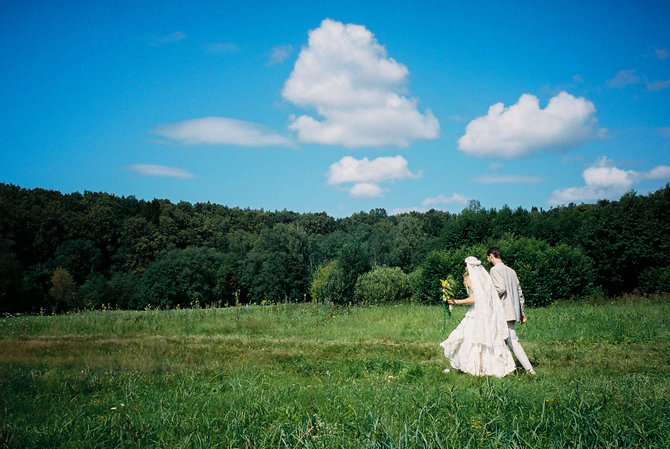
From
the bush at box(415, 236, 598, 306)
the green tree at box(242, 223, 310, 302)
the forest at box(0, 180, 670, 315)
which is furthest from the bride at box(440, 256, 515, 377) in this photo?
the green tree at box(242, 223, 310, 302)

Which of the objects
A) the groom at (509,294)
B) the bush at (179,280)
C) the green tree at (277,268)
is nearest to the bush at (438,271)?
the groom at (509,294)

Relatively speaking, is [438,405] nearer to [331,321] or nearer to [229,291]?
[331,321]

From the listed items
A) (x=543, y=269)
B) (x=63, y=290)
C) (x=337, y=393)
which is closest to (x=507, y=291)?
(x=337, y=393)

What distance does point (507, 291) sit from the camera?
27.4ft

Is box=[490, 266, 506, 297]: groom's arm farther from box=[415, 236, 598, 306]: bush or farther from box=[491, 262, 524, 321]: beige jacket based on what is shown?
box=[415, 236, 598, 306]: bush

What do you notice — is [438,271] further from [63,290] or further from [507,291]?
[63,290]

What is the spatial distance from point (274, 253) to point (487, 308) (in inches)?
2016

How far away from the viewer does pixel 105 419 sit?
15.1 feet

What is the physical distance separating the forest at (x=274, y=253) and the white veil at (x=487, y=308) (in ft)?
46.8

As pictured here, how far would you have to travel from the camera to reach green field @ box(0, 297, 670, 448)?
408 centimetres

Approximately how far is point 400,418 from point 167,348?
9.45 meters

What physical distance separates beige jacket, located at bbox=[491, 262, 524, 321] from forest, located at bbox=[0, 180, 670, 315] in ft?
47.0

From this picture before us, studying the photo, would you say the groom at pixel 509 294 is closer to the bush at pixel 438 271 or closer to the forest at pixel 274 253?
the forest at pixel 274 253

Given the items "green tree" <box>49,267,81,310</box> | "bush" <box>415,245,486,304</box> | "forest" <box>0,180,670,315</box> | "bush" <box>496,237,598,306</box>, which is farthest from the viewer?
"green tree" <box>49,267,81,310</box>
